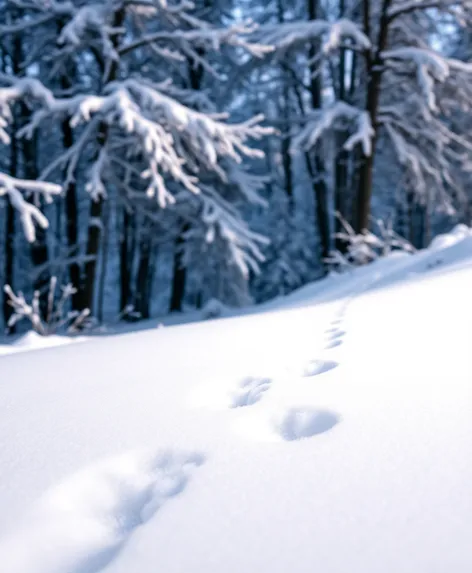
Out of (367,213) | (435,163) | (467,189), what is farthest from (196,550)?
(467,189)

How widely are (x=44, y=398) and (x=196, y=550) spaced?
1077mm

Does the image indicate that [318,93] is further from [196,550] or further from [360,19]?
[196,550]

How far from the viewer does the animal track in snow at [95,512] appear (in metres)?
0.89

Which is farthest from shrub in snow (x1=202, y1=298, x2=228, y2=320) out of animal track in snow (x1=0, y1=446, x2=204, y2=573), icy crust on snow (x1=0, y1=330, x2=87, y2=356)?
animal track in snow (x1=0, y1=446, x2=204, y2=573)

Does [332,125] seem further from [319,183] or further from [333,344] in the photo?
[333,344]

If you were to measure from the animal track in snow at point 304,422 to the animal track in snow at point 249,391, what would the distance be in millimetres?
200

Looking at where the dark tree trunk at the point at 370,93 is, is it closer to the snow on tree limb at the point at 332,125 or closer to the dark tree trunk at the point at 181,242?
the snow on tree limb at the point at 332,125

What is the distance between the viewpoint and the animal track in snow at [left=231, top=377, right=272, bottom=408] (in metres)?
1.59

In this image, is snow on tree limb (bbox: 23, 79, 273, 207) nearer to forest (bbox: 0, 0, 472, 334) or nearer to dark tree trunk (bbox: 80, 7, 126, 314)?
forest (bbox: 0, 0, 472, 334)

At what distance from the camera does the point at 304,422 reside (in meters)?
1.36

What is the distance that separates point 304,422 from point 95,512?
61cm

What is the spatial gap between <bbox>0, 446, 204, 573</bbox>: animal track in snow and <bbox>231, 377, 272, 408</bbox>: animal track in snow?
0.42 metres

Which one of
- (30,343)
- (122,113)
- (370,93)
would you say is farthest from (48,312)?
(370,93)

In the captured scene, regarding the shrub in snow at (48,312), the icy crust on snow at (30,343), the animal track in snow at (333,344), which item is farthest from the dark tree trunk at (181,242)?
the animal track in snow at (333,344)
